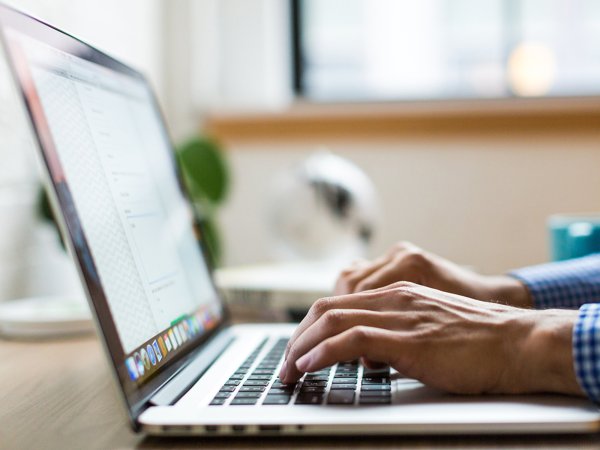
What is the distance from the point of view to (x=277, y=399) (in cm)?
47

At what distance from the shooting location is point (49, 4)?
1204 mm

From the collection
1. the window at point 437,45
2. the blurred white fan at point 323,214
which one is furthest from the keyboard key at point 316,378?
the window at point 437,45

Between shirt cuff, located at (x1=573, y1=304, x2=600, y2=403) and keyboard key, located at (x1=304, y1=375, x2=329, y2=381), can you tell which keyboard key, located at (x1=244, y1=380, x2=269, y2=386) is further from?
shirt cuff, located at (x1=573, y1=304, x2=600, y2=403)

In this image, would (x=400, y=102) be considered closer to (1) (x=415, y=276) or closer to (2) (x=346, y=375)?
(1) (x=415, y=276)

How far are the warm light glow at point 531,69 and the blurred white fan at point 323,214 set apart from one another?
2.49ft

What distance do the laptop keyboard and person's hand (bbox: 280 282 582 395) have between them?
2cm

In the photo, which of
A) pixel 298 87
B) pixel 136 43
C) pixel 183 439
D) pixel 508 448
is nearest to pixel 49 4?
pixel 136 43

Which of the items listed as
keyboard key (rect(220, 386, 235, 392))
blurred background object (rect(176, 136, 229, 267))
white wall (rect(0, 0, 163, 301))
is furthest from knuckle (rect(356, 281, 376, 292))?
blurred background object (rect(176, 136, 229, 267))

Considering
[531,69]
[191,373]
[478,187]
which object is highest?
[531,69]

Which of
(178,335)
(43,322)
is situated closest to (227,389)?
(178,335)

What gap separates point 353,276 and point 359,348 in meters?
0.26

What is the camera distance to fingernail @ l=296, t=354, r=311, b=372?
1.61 ft

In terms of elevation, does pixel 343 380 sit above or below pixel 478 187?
above

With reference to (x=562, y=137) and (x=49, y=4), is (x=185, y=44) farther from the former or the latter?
(x=562, y=137)
